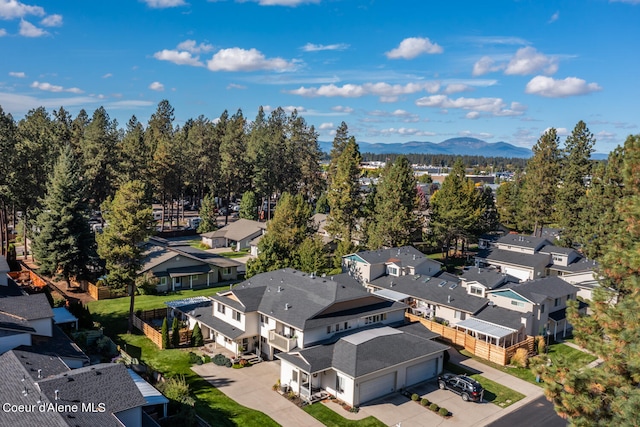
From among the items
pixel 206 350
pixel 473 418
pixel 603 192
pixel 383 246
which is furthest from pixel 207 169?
pixel 473 418

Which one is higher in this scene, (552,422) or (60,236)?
(60,236)

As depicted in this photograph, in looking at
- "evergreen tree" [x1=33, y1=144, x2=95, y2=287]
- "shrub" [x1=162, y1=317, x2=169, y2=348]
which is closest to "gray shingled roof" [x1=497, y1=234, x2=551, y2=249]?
"shrub" [x1=162, y1=317, x2=169, y2=348]

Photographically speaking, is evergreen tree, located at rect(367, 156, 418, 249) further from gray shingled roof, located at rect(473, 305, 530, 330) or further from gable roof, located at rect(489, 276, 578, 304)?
gray shingled roof, located at rect(473, 305, 530, 330)

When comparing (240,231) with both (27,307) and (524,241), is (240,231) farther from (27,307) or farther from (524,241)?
(27,307)

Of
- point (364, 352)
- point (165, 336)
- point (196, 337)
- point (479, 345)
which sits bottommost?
point (479, 345)

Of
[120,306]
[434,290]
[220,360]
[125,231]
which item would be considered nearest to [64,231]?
[120,306]

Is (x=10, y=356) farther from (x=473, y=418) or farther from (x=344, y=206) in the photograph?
(x=344, y=206)
